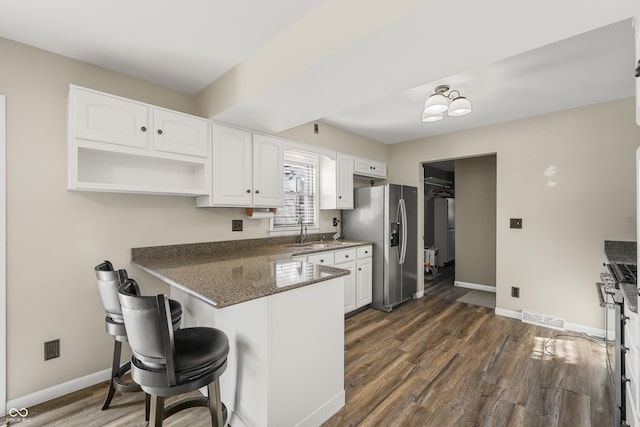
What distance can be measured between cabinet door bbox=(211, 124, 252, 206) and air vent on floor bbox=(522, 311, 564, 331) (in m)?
3.58

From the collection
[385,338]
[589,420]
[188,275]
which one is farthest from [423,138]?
[188,275]

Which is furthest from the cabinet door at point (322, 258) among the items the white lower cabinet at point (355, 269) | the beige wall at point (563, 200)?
the beige wall at point (563, 200)

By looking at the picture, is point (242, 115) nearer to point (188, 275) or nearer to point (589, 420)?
point (188, 275)

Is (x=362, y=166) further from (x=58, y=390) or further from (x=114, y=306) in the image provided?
(x=58, y=390)

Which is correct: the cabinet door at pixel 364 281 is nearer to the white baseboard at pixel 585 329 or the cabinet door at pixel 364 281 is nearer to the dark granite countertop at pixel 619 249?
the white baseboard at pixel 585 329

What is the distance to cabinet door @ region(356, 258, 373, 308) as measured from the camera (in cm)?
371

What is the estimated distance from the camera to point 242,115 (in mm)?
2484

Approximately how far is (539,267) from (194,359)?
387 centimetres

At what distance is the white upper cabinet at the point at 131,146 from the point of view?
193 cm

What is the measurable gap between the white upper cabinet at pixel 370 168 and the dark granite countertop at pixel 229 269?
1520 mm

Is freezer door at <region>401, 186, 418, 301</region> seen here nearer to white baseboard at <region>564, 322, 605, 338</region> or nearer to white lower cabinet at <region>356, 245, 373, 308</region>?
white lower cabinet at <region>356, 245, 373, 308</region>

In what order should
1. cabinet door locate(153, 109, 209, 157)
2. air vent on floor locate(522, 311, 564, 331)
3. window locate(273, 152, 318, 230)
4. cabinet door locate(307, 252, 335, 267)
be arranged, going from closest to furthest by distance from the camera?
cabinet door locate(153, 109, 209, 157)
cabinet door locate(307, 252, 335, 267)
air vent on floor locate(522, 311, 564, 331)
window locate(273, 152, 318, 230)

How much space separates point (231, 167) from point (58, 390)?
212cm

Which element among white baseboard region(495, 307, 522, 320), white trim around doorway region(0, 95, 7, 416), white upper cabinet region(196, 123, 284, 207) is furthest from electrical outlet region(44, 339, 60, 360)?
white baseboard region(495, 307, 522, 320)
